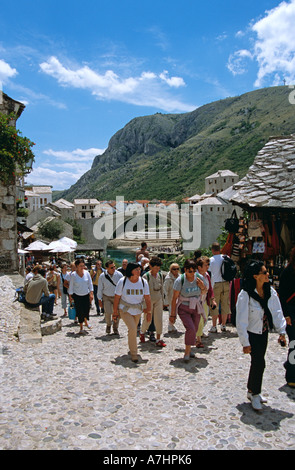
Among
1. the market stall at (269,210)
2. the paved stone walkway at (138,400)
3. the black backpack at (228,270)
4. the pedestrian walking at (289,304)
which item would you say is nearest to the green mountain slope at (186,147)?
the market stall at (269,210)

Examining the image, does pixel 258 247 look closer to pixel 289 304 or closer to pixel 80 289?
pixel 289 304

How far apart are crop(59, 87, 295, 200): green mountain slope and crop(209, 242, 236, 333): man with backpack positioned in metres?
70.2

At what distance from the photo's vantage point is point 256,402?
11.6 feet

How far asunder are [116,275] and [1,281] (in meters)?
3.70

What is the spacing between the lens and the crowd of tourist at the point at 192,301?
3.62 m

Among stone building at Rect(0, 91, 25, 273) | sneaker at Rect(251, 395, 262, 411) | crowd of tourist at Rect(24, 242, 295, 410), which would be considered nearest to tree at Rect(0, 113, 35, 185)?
stone building at Rect(0, 91, 25, 273)

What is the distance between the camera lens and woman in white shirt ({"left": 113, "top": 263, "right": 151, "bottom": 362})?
16.8 feet

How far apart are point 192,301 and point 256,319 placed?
1.55m

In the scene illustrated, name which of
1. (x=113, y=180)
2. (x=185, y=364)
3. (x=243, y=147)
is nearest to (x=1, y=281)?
(x=185, y=364)

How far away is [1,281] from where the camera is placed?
9031 millimetres

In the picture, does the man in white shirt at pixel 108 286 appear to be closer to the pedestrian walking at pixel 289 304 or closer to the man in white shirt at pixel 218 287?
the man in white shirt at pixel 218 287

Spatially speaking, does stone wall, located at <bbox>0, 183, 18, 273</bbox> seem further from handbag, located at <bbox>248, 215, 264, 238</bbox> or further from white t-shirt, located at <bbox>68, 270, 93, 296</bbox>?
handbag, located at <bbox>248, 215, 264, 238</bbox>
